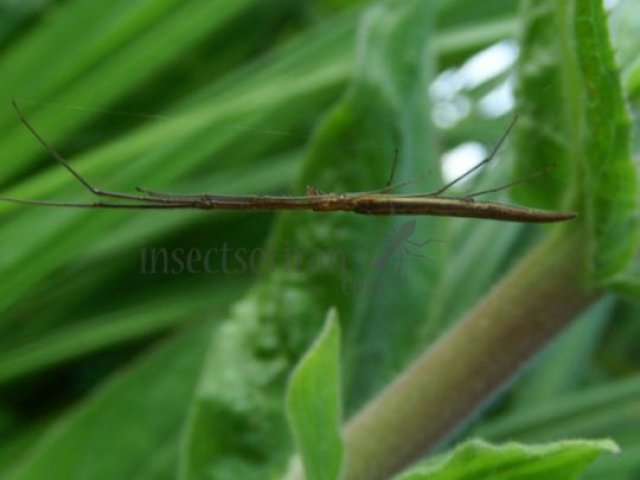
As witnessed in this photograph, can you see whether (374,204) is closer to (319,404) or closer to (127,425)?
(319,404)

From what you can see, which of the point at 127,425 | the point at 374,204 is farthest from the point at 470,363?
the point at 127,425

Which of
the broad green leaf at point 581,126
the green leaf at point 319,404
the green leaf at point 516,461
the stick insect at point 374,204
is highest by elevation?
the broad green leaf at point 581,126

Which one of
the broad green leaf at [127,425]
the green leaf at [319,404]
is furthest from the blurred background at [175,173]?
the green leaf at [319,404]

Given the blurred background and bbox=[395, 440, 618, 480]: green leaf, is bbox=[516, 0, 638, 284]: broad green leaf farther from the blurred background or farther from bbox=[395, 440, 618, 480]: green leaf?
bbox=[395, 440, 618, 480]: green leaf

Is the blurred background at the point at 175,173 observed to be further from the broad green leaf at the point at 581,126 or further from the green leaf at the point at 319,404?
the green leaf at the point at 319,404

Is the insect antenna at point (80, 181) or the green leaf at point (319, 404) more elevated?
the insect antenna at point (80, 181)

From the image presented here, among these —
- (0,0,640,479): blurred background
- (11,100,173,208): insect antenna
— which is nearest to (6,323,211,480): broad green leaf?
(0,0,640,479): blurred background
